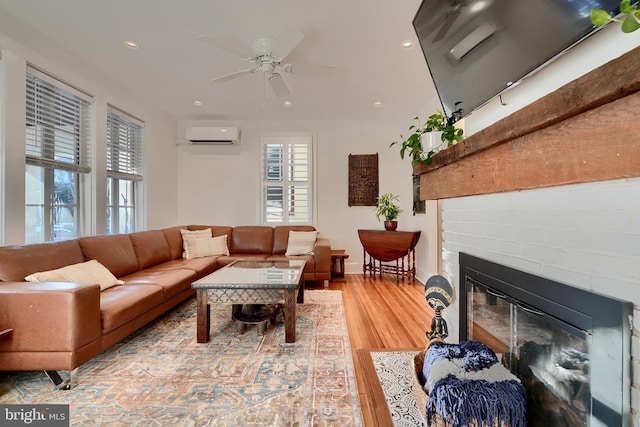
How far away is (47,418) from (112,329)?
1.74 ft

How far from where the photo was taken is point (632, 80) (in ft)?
1.86

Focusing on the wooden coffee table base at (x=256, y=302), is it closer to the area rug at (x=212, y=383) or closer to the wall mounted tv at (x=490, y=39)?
the area rug at (x=212, y=383)

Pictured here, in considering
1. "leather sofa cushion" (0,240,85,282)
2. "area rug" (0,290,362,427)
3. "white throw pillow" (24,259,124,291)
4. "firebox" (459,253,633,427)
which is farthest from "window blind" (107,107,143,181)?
"firebox" (459,253,633,427)

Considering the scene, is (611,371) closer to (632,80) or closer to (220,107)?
(632,80)

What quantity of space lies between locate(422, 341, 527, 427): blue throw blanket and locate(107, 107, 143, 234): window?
3721mm

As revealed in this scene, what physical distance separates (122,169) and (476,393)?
4133 millimetres

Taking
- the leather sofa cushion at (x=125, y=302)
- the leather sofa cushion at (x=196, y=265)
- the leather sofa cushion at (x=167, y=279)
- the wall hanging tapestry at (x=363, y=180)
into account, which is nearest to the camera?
the leather sofa cushion at (x=125, y=302)

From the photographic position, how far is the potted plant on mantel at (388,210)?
13.7 feet

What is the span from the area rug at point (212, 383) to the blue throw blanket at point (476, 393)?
1.83ft

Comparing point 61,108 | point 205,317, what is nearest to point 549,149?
point 205,317

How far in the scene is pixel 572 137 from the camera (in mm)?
773

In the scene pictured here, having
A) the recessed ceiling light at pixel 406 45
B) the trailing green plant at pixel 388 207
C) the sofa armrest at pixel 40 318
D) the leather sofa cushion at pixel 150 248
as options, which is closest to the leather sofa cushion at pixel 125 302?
the sofa armrest at pixel 40 318

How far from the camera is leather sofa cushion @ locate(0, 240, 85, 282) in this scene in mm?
1843

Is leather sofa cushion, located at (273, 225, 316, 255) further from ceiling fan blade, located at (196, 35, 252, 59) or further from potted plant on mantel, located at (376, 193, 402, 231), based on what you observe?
ceiling fan blade, located at (196, 35, 252, 59)
